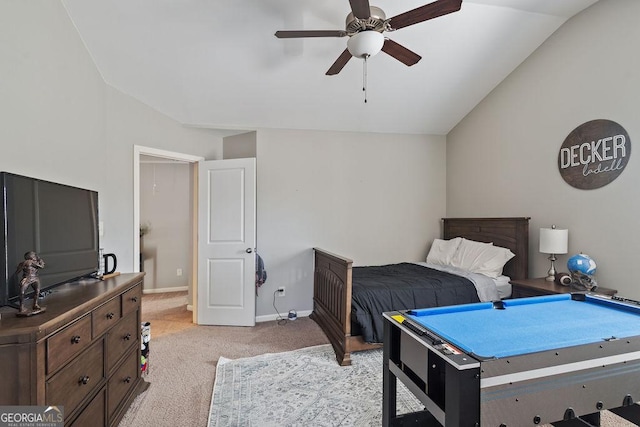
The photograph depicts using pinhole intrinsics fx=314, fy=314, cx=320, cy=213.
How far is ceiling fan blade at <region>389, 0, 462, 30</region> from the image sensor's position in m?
1.82

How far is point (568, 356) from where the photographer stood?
1201mm

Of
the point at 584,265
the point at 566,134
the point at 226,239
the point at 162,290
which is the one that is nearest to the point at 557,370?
the point at 584,265

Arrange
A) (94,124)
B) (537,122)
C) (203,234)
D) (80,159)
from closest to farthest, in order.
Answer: (80,159), (94,124), (537,122), (203,234)

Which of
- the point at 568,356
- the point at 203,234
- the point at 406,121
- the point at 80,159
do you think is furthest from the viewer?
the point at 406,121

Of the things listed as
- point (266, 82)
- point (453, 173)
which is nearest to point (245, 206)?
point (266, 82)

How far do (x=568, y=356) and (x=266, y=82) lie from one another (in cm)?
323

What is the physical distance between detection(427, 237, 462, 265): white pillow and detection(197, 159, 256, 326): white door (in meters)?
2.33

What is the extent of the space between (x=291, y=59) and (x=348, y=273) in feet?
6.85

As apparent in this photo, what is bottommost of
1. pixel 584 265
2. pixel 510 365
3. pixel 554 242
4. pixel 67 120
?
pixel 510 365

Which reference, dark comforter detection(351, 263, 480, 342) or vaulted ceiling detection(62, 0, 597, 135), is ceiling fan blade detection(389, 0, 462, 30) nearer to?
vaulted ceiling detection(62, 0, 597, 135)

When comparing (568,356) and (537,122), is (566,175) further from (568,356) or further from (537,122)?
(568,356)

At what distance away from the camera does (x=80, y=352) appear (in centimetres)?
147

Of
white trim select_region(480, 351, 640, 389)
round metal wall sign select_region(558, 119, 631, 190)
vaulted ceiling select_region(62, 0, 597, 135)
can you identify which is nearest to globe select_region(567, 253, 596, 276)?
round metal wall sign select_region(558, 119, 631, 190)

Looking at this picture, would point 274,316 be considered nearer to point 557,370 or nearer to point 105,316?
point 105,316
